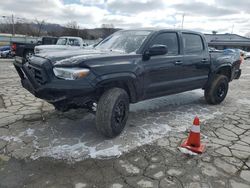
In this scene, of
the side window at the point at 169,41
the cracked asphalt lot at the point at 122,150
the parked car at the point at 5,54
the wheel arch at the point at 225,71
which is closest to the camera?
the cracked asphalt lot at the point at 122,150

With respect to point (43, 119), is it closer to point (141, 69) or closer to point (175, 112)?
point (141, 69)

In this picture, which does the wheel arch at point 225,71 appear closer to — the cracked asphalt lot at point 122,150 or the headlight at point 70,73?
the cracked asphalt lot at point 122,150

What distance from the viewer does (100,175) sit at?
302 cm

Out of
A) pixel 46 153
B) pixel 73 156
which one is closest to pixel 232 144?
pixel 73 156

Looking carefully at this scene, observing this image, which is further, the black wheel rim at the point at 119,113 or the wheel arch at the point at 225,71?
the wheel arch at the point at 225,71

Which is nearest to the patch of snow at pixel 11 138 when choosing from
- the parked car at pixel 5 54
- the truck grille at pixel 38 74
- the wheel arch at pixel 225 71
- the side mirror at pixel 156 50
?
the truck grille at pixel 38 74

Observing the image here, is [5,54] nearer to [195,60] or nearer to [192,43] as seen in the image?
[192,43]

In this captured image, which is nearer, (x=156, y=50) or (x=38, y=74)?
(x=38, y=74)

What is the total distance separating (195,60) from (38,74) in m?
3.46

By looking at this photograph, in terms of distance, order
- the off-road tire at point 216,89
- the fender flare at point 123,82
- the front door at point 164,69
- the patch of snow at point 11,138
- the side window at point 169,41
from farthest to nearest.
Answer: the off-road tire at point 216,89
the side window at point 169,41
the front door at point 164,69
the patch of snow at point 11,138
the fender flare at point 123,82

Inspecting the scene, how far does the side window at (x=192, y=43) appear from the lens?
17.8ft

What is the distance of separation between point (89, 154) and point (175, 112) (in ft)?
8.96

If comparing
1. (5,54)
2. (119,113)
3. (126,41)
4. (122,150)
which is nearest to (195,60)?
(126,41)

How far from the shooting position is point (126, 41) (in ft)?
15.6
